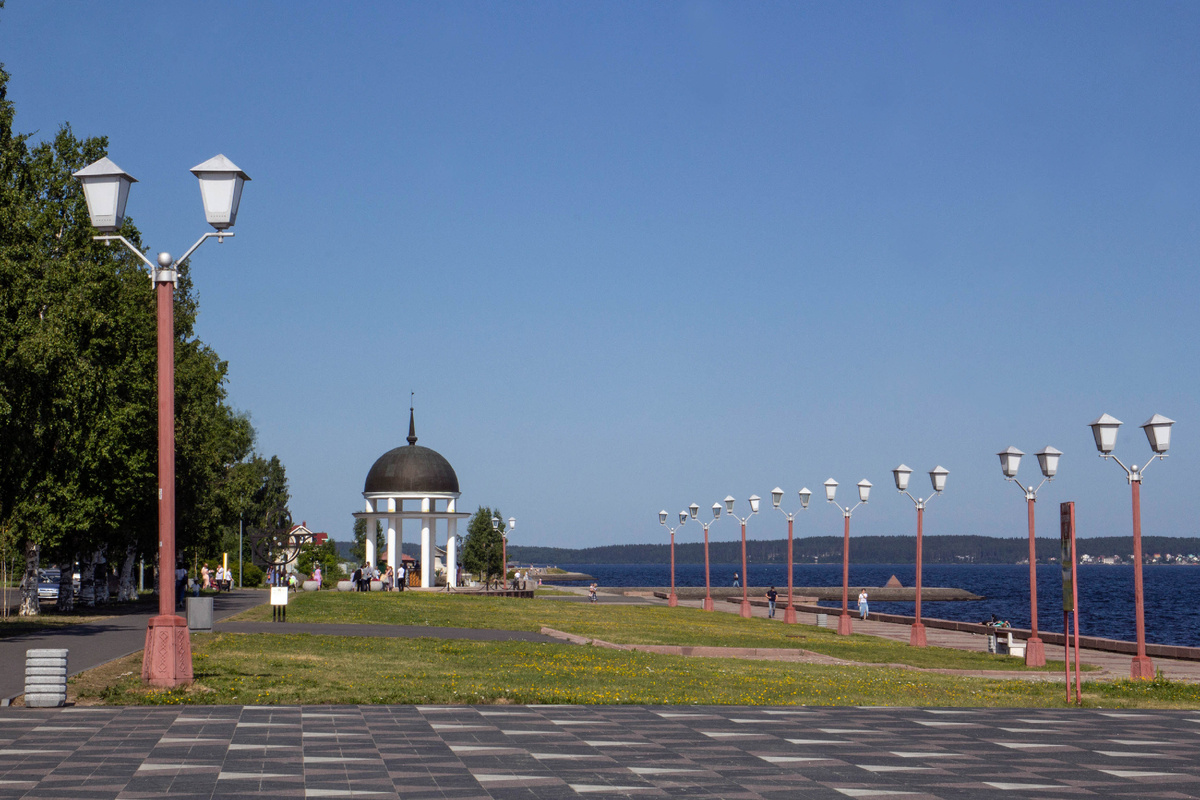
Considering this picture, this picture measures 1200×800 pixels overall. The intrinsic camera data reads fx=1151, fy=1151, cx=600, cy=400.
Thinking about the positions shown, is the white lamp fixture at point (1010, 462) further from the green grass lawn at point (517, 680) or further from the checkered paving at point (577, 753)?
the checkered paving at point (577, 753)

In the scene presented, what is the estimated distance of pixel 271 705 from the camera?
48.2ft

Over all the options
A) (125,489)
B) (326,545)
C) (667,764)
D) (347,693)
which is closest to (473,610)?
(125,489)

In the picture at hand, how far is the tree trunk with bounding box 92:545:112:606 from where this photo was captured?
44809mm

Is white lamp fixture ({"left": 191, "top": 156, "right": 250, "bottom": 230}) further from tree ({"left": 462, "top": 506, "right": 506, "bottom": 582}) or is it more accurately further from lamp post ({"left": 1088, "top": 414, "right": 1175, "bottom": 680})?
tree ({"left": 462, "top": 506, "right": 506, "bottom": 582})

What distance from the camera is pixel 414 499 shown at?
66.1 metres

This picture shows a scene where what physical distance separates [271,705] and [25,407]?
49.4 ft

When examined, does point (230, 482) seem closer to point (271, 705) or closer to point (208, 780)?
point (271, 705)

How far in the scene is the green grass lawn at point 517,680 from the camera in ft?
51.8

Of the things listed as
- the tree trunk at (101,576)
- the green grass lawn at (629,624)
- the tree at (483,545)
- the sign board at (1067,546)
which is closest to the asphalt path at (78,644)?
the green grass lawn at (629,624)

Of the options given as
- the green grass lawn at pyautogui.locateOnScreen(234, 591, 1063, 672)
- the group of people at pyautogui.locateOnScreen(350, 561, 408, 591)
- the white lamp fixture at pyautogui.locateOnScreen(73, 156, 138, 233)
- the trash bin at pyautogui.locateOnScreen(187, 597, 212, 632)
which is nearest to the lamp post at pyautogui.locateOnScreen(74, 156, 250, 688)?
the white lamp fixture at pyautogui.locateOnScreen(73, 156, 138, 233)

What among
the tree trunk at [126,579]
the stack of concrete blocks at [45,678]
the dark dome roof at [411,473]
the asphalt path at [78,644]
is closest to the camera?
the stack of concrete blocks at [45,678]

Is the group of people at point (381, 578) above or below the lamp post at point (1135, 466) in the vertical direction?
below

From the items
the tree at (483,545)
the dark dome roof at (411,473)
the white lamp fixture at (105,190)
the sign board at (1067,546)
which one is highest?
the white lamp fixture at (105,190)

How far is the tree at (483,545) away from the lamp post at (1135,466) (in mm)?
76013
